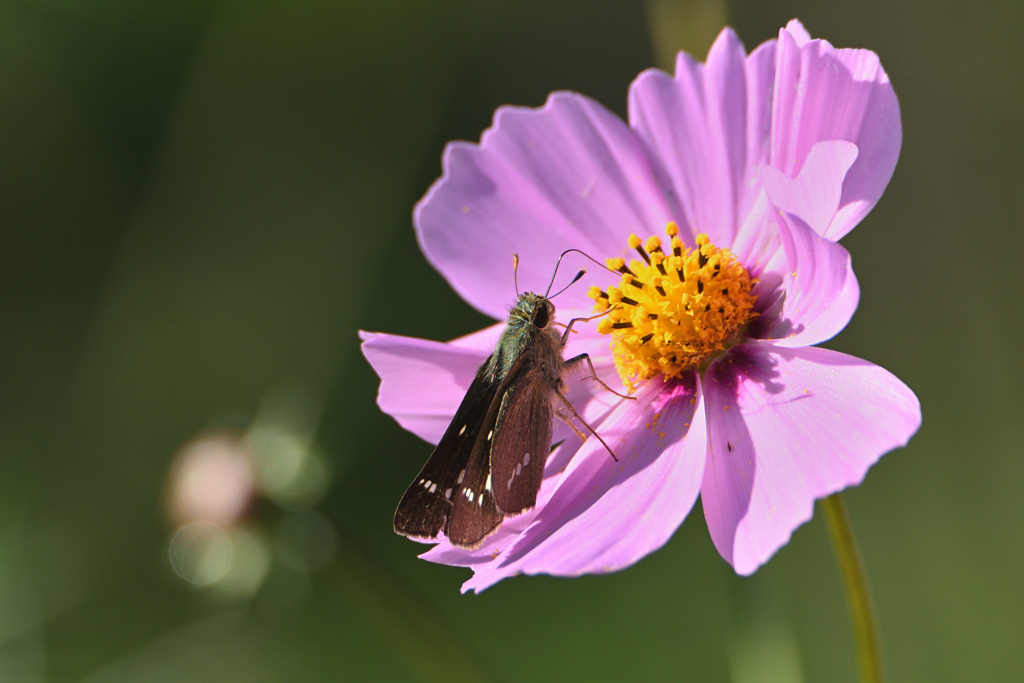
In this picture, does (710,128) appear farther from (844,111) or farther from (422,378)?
(422,378)

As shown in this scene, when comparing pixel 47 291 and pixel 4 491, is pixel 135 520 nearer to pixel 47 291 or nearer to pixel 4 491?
pixel 4 491

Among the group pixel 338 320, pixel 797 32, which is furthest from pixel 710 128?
pixel 338 320

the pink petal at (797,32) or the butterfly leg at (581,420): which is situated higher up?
the pink petal at (797,32)

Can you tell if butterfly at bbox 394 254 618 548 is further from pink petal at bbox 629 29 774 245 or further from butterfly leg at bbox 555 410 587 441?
pink petal at bbox 629 29 774 245

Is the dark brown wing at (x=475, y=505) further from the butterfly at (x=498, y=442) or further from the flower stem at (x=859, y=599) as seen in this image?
the flower stem at (x=859, y=599)

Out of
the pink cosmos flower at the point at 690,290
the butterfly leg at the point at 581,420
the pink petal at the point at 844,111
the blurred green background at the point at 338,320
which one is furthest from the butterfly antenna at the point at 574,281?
the blurred green background at the point at 338,320

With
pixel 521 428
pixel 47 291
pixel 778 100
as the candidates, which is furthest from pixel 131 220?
pixel 778 100
